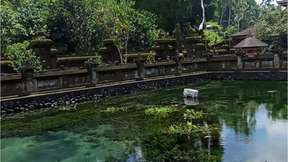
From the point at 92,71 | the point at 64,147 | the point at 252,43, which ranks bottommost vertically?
the point at 64,147

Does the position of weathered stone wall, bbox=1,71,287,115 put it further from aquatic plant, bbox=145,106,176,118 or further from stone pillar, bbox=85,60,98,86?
aquatic plant, bbox=145,106,176,118

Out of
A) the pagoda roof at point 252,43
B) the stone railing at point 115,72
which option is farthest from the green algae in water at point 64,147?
the pagoda roof at point 252,43

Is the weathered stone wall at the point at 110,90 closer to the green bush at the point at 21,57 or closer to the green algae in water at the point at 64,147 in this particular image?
the green bush at the point at 21,57

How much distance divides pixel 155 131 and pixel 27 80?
8.48 meters

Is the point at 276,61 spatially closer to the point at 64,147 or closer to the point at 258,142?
the point at 258,142

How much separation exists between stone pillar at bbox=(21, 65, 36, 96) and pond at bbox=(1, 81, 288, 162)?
1.56 meters

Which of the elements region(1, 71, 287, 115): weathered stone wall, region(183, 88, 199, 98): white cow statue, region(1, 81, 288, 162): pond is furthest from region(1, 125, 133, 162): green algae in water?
region(183, 88, 199, 98): white cow statue

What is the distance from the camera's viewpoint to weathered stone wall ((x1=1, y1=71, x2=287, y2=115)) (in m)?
18.6

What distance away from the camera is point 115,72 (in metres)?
24.4

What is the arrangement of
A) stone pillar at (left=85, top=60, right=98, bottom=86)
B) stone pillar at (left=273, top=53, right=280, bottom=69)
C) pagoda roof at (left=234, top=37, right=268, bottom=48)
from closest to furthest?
stone pillar at (left=85, top=60, right=98, bottom=86)
stone pillar at (left=273, top=53, right=280, bottom=69)
pagoda roof at (left=234, top=37, right=268, bottom=48)

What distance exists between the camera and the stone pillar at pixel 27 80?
752 inches

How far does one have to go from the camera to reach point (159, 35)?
39.8 meters

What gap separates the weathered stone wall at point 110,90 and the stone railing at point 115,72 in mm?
556

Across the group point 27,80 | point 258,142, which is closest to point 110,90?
point 27,80
